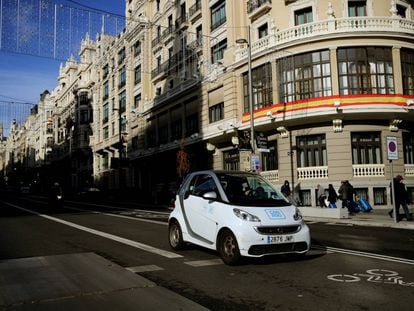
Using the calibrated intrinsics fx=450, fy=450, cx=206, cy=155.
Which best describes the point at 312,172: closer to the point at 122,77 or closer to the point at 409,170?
the point at 409,170

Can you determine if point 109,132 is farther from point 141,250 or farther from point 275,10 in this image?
point 141,250

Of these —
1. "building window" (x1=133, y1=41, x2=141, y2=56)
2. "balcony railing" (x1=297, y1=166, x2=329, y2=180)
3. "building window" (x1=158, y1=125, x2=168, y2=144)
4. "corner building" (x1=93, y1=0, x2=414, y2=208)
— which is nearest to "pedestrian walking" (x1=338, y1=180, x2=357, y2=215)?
"corner building" (x1=93, y1=0, x2=414, y2=208)

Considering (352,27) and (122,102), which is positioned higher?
(122,102)

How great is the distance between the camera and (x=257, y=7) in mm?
29922

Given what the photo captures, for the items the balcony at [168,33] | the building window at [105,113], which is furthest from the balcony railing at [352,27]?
the building window at [105,113]

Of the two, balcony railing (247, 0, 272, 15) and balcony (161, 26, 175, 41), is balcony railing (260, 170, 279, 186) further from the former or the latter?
balcony (161, 26, 175, 41)

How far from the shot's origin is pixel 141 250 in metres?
9.53

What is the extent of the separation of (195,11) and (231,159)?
44.3ft

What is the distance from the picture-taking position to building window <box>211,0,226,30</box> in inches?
1329

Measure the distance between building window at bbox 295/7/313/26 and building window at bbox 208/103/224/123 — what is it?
8.09 metres

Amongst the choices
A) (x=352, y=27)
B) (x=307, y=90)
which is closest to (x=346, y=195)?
(x=307, y=90)

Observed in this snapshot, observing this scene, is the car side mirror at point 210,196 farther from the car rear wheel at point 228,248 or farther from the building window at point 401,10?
the building window at point 401,10

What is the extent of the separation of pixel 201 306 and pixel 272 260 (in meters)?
3.19

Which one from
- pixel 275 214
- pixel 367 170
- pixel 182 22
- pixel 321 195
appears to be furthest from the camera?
pixel 182 22
